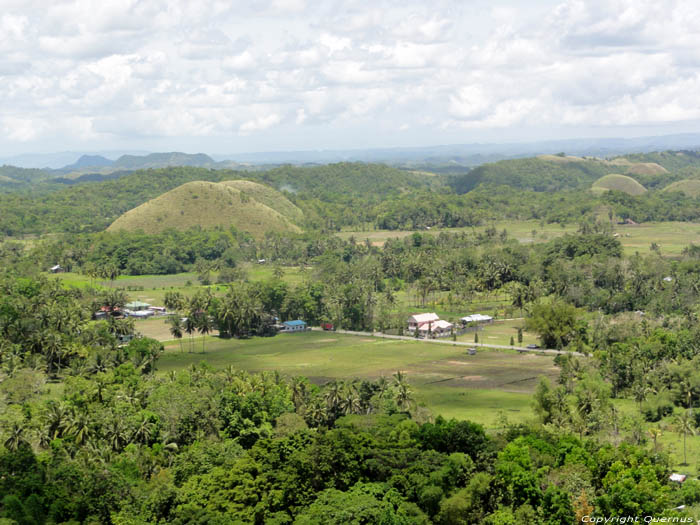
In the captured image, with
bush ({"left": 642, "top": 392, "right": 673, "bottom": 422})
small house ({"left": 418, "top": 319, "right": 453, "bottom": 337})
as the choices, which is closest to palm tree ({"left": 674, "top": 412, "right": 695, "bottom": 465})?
bush ({"left": 642, "top": 392, "right": 673, "bottom": 422})

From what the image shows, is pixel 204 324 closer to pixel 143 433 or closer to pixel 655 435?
pixel 143 433

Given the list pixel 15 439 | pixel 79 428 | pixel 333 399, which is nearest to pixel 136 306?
pixel 333 399

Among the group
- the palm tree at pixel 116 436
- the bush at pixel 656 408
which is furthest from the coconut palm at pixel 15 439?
the bush at pixel 656 408

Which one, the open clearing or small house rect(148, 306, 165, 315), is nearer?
the open clearing

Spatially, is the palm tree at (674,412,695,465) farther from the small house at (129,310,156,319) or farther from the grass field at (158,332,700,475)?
the small house at (129,310,156,319)

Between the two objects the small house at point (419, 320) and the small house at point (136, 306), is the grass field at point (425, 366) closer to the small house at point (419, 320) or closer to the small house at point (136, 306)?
the small house at point (419, 320)
